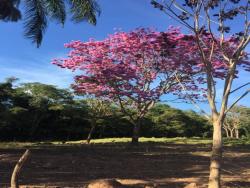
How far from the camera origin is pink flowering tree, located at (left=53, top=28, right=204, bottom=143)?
1969cm

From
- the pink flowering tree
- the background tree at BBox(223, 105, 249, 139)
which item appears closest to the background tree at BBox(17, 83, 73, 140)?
the pink flowering tree

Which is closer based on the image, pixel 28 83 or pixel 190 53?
pixel 190 53

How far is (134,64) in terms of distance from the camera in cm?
2050

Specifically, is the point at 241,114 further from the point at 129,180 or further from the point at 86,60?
the point at 129,180

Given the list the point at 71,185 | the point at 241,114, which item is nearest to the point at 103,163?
the point at 71,185

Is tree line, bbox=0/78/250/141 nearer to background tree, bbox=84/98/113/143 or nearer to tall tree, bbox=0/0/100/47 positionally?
background tree, bbox=84/98/113/143

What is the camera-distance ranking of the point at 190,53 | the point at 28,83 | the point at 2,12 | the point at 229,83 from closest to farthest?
1. the point at 229,83
2. the point at 2,12
3. the point at 190,53
4. the point at 28,83

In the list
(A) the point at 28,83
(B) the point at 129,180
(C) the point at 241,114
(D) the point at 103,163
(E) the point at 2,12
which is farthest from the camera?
(C) the point at 241,114

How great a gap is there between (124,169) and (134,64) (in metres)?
8.94

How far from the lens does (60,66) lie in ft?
69.4

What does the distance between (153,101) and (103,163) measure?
306 inches

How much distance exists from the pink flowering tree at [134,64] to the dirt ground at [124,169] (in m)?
4.86

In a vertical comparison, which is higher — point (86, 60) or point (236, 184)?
point (86, 60)

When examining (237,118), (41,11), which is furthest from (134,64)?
(237,118)
